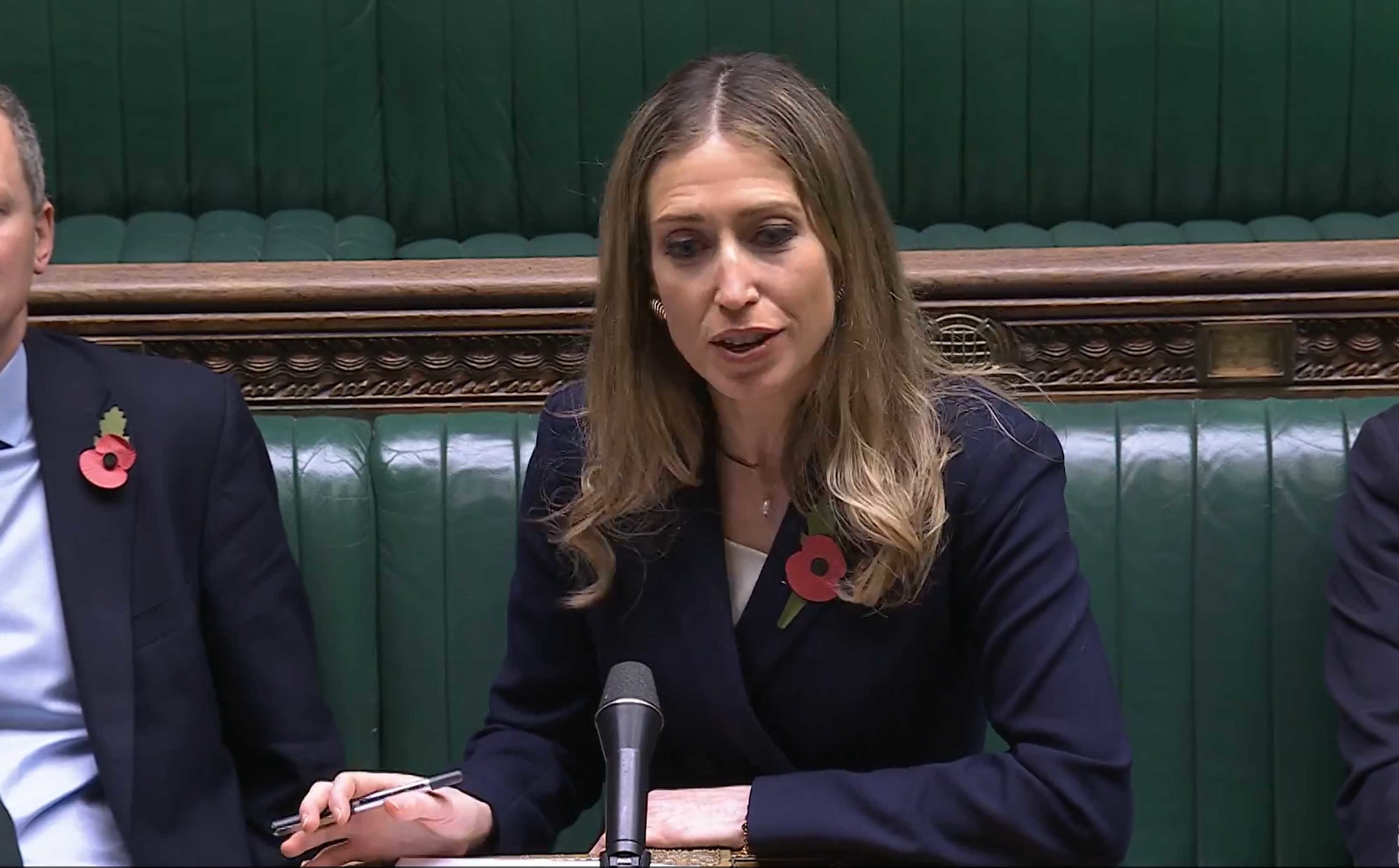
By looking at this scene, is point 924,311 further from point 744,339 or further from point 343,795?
point 343,795

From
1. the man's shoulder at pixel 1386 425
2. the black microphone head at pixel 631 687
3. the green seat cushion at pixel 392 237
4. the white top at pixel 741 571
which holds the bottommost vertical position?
the black microphone head at pixel 631 687

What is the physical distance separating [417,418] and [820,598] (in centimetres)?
48

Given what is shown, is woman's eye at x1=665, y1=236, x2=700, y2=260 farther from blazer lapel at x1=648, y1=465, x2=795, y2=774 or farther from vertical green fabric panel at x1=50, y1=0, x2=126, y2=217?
vertical green fabric panel at x1=50, y1=0, x2=126, y2=217

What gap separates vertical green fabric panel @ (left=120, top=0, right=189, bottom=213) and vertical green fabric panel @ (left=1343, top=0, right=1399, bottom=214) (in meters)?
1.31

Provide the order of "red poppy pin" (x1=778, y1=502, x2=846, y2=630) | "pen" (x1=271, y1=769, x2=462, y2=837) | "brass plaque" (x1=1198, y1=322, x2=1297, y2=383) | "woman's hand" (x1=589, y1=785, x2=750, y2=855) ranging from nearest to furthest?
"pen" (x1=271, y1=769, x2=462, y2=837)
"woman's hand" (x1=589, y1=785, x2=750, y2=855)
"red poppy pin" (x1=778, y1=502, x2=846, y2=630)
"brass plaque" (x1=1198, y1=322, x2=1297, y2=383)

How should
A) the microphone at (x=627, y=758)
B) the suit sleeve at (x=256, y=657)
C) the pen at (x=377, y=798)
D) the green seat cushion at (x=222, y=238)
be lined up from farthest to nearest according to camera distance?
the green seat cushion at (x=222, y=238), the suit sleeve at (x=256, y=657), the pen at (x=377, y=798), the microphone at (x=627, y=758)

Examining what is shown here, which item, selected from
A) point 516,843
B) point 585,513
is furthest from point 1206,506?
point 516,843

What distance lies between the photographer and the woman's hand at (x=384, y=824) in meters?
0.96

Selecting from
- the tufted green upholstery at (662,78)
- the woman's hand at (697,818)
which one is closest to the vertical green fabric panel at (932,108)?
the tufted green upholstery at (662,78)

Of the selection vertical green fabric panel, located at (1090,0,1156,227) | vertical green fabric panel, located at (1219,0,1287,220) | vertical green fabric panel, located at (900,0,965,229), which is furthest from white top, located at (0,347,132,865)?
vertical green fabric panel, located at (1219,0,1287,220)

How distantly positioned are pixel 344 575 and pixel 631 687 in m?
0.66

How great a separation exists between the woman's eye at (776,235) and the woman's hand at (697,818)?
33 centimetres

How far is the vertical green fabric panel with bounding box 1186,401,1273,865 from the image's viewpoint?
143 centimetres

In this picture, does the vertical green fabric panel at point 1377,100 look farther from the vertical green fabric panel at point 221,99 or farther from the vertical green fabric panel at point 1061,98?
the vertical green fabric panel at point 221,99
